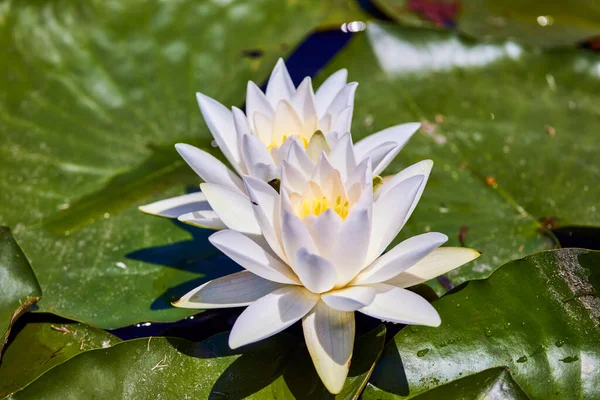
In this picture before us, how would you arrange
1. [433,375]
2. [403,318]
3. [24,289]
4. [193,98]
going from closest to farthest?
[403,318] → [433,375] → [24,289] → [193,98]

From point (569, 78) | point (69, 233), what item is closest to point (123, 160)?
point (69, 233)

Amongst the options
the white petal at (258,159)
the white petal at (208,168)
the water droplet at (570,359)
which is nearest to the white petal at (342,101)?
the white petal at (258,159)

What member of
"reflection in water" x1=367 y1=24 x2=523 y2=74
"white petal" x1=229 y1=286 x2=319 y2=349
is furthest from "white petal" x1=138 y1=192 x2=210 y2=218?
"reflection in water" x1=367 y1=24 x2=523 y2=74

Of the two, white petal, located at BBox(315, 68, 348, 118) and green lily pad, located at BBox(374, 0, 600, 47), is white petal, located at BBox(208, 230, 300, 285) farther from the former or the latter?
green lily pad, located at BBox(374, 0, 600, 47)

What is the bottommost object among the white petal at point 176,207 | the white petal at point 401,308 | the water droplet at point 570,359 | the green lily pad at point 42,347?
the water droplet at point 570,359

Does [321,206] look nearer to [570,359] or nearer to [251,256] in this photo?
[251,256]

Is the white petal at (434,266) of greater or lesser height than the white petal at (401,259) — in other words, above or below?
below

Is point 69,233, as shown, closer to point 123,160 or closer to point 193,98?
point 123,160

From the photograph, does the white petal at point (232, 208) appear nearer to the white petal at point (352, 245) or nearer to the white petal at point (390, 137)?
the white petal at point (352, 245)
